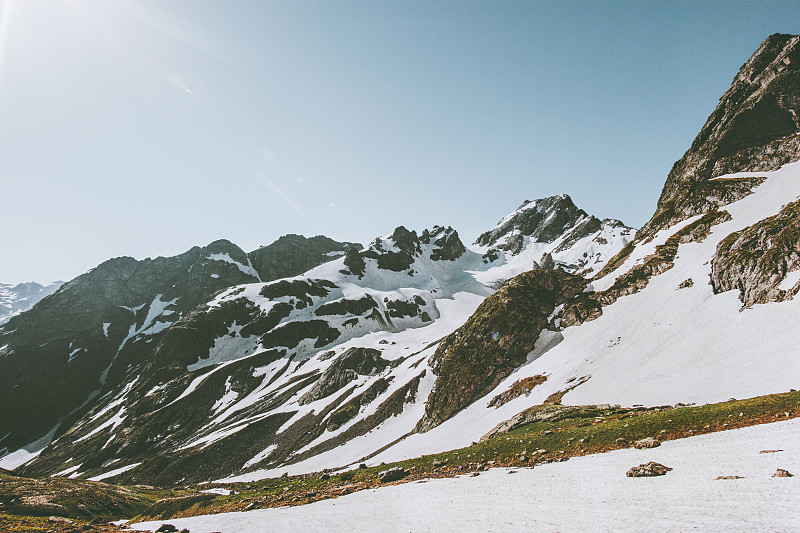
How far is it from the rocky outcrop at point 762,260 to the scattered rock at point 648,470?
46266 mm

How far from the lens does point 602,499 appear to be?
44.1 ft

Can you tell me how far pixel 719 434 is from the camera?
19.3 meters

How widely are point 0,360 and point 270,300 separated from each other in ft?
519

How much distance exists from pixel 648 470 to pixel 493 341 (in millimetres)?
59434

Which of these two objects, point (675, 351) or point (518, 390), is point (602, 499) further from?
point (518, 390)

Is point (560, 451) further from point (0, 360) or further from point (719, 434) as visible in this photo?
point (0, 360)

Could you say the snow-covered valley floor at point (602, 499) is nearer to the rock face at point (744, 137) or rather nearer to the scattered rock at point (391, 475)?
the scattered rock at point (391, 475)

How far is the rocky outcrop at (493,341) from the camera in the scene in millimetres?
67750

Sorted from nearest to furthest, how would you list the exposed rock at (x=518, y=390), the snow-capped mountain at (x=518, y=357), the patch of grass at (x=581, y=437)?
the patch of grass at (x=581, y=437) < the snow-capped mountain at (x=518, y=357) < the exposed rock at (x=518, y=390)

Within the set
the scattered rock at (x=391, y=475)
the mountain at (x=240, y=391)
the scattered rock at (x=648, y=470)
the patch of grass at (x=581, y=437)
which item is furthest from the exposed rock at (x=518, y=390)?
the scattered rock at (x=648, y=470)

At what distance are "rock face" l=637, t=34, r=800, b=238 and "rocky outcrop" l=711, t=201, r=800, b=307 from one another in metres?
34.7

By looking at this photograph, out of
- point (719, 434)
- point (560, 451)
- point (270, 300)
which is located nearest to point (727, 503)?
point (719, 434)

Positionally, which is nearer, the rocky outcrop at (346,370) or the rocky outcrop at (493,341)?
the rocky outcrop at (493,341)

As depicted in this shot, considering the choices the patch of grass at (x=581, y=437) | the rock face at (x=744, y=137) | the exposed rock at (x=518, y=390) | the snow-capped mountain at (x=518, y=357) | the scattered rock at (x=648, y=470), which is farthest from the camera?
the rock face at (x=744, y=137)
